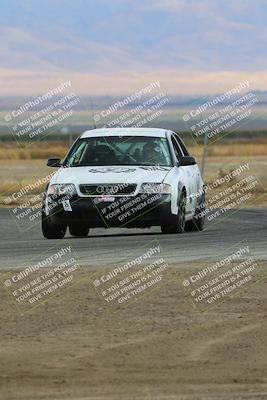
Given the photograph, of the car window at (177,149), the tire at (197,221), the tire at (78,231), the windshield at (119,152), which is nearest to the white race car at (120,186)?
the windshield at (119,152)

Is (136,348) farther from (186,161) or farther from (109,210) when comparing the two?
(186,161)

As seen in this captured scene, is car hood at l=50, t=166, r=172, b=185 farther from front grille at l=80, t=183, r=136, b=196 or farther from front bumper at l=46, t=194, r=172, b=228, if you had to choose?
front bumper at l=46, t=194, r=172, b=228

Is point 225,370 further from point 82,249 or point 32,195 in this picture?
point 32,195

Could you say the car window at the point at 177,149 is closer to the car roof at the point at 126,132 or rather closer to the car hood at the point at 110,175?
the car roof at the point at 126,132

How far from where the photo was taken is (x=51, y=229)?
71.7 ft

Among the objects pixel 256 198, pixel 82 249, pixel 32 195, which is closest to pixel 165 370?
pixel 82 249

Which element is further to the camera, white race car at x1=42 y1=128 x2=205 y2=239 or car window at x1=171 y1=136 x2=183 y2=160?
car window at x1=171 y1=136 x2=183 y2=160

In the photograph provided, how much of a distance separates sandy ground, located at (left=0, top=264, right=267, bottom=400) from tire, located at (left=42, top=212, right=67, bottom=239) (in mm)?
6103

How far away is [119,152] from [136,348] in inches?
419

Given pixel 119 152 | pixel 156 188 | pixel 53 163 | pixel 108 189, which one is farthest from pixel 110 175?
pixel 53 163

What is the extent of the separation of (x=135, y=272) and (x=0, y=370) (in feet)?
19.2

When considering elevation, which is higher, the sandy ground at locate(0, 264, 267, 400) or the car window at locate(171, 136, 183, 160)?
the sandy ground at locate(0, 264, 267, 400)

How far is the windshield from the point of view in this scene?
72.9ft

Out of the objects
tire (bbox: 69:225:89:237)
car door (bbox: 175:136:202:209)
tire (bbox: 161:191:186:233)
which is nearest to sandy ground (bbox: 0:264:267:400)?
tire (bbox: 161:191:186:233)
